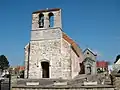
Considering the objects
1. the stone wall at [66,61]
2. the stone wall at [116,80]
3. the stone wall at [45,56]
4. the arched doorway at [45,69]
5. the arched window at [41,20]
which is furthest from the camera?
the arched window at [41,20]

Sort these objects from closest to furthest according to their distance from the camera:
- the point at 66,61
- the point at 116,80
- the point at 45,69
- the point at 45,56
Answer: the point at 116,80
the point at 66,61
the point at 45,56
the point at 45,69

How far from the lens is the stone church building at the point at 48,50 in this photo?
A: 2608 cm

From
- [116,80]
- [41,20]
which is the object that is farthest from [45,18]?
[116,80]

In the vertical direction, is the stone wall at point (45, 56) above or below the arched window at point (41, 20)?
below

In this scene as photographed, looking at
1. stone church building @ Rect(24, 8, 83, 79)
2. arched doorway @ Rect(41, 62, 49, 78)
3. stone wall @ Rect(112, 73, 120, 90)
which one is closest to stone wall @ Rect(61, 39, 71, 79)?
stone church building @ Rect(24, 8, 83, 79)

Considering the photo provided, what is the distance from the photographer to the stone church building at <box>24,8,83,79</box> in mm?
26078

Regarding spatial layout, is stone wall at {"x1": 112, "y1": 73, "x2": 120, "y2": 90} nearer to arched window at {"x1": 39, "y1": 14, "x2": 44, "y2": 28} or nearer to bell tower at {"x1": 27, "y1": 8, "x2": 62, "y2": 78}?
bell tower at {"x1": 27, "y1": 8, "x2": 62, "y2": 78}

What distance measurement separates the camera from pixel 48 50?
87.9ft

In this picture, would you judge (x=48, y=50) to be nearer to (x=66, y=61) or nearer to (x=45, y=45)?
(x=45, y=45)

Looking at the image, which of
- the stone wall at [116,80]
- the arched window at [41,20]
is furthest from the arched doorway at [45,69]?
the stone wall at [116,80]

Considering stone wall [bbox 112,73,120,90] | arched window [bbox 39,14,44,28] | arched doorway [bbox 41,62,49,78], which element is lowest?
stone wall [bbox 112,73,120,90]

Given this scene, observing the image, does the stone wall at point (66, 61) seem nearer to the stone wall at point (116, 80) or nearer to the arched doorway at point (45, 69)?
the arched doorway at point (45, 69)

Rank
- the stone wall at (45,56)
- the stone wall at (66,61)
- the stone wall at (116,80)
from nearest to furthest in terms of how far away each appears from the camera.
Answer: the stone wall at (116,80)
the stone wall at (66,61)
the stone wall at (45,56)

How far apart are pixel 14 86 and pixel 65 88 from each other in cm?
429
